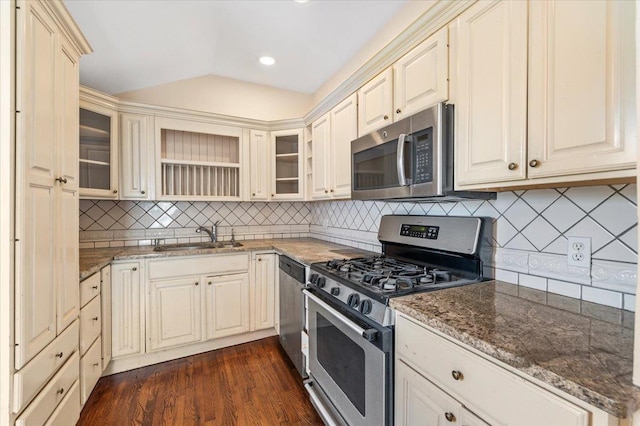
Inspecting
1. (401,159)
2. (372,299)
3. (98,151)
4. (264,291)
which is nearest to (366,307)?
(372,299)

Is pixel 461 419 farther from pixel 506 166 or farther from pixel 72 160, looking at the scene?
pixel 72 160

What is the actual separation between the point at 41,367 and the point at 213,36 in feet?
7.96

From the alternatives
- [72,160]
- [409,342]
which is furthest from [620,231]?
[72,160]

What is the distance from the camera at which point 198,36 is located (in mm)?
2266

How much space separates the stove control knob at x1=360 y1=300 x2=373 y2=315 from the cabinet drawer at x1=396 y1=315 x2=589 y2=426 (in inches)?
6.7

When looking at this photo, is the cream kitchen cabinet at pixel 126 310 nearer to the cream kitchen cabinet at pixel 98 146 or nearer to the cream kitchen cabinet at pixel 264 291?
the cream kitchen cabinet at pixel 98 146

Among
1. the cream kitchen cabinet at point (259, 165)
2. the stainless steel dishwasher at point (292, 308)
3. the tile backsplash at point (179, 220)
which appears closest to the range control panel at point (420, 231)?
A: the stainless steel dishwasher at point (292, 308)

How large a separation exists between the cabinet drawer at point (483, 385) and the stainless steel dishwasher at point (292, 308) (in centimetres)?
106

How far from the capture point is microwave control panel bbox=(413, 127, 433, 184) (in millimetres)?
1352

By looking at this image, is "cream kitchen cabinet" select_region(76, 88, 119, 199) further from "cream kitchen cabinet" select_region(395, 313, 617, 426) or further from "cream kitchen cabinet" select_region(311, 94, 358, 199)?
"cream kitchen cabinet" select_region(395, 313, 617, 426)

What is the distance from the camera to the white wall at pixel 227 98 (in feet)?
9.23

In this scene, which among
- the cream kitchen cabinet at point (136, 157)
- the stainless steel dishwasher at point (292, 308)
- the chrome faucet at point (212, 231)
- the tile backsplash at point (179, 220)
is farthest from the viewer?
the chrome faucet at point (212, 231)

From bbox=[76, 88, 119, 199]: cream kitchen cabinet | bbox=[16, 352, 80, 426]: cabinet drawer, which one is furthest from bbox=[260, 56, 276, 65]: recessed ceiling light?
bbox=[16, 352, 80, 426]: cabinet drawer

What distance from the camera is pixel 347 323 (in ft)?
4.28
